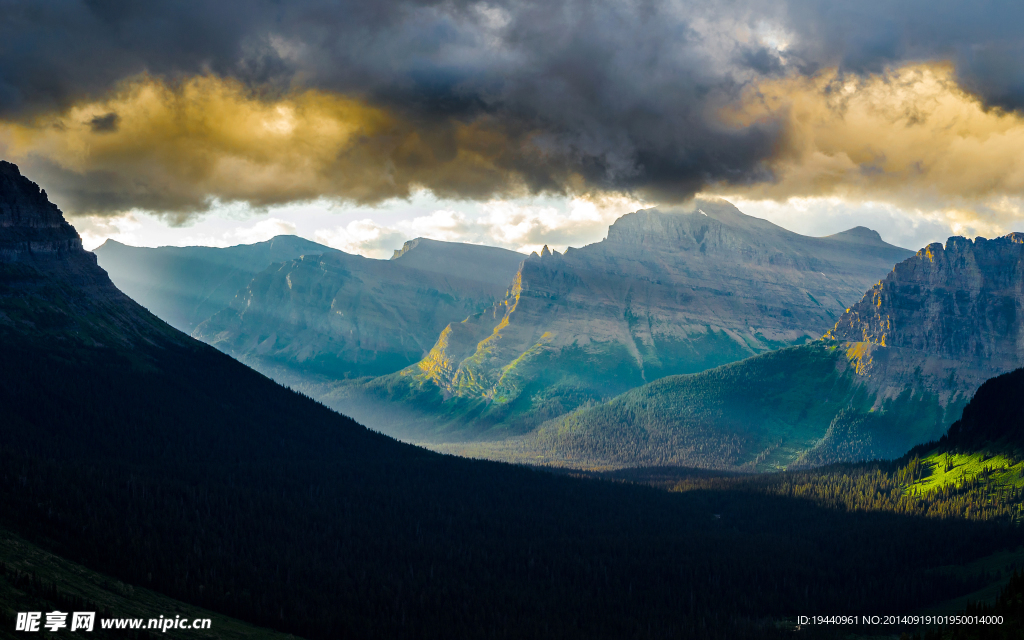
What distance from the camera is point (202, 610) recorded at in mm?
167500

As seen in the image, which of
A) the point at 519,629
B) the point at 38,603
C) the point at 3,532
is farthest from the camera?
the point at 519,629

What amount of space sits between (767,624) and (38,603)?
144 m

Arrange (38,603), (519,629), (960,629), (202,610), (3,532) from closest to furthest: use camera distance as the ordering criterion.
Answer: (38,603), (960,629), (3,532), (202,610), (519,629)

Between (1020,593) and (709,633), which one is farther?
(709,633)

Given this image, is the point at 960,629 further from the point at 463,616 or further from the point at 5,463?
the point at 5,463

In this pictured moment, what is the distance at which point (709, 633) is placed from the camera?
19100 cm

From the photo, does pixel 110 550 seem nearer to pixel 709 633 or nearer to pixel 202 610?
pixel 202 610

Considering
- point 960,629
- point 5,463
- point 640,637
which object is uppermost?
point 5,463

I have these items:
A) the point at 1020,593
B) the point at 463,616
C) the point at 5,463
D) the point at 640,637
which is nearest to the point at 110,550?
the point at 5,463

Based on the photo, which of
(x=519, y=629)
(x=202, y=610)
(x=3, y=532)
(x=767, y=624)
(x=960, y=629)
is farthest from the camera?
(x=767, y=624)

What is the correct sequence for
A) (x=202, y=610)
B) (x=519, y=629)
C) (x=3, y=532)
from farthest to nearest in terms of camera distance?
(x=519, y=629), (x=202, y=610), (x=3, y=532)

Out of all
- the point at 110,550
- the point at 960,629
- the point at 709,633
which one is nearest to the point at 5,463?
the point at 110,550

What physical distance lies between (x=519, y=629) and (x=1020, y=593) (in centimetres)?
9090

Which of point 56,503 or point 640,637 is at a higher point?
point 56,503
